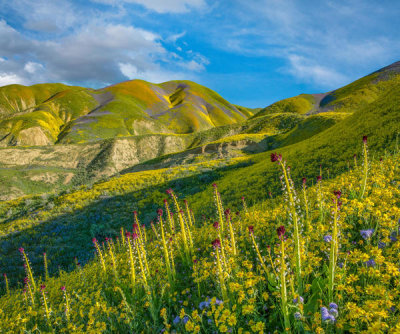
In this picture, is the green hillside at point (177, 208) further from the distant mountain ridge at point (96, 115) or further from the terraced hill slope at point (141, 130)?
the distant mountain ridge at point (96, 115)

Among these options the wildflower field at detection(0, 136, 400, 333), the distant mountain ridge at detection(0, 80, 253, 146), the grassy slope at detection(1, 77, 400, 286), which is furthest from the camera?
the distant mountain ridge at detection(0, 80, 253, 146)

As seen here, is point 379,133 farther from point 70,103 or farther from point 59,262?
point 70,103

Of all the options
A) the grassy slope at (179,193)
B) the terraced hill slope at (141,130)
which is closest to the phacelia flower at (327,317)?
the grassy slope at (179,193)

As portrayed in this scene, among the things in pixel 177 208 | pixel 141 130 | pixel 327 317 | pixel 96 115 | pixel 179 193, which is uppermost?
pixel 96 115

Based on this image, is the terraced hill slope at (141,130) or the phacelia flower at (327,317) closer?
the phacelia flower at (327,317)

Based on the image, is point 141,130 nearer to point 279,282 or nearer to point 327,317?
point 279,282

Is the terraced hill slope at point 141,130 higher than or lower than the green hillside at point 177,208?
higher

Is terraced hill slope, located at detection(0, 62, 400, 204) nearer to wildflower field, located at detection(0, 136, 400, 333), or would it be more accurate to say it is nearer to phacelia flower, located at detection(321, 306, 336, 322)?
wildflower field, located at detection(0, 136, 400, 333)

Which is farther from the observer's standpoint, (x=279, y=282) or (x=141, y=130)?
(x=141, y=130)

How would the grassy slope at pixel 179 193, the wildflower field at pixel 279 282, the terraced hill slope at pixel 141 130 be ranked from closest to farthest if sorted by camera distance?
the wildflower field at pixel 279 282, the grassy slope at pixel 179 193, the terraced hill slope at pixel 141 130

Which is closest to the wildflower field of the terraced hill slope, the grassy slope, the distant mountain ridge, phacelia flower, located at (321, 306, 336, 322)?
phacelia flower, located at (321, 306, 336, 322)

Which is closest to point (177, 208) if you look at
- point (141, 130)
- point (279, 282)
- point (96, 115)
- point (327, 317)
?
point (279, 282)

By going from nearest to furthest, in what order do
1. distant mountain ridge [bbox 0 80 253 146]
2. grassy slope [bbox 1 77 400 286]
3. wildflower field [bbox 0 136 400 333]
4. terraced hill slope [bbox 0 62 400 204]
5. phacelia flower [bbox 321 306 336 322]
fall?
phacelia flower [bbox 321 306 336 322]
wildflower field [bbox 0 136 400 333]
grassy slope [bbox 1 77 400 286]
terraced hill slope [bbox 0 62 400 204]
distant mountain ridge [bbox 0 80 253 146]

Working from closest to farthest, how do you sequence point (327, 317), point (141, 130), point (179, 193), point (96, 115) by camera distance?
point (327, 317) → point (179, 193) → point (96, 115) → point (141, 130)
